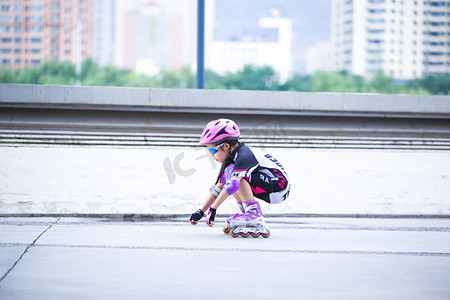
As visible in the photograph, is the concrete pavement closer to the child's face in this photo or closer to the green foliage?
the child's face

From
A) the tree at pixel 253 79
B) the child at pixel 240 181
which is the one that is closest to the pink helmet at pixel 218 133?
the child at pixel 240 181

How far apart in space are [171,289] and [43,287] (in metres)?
0.70

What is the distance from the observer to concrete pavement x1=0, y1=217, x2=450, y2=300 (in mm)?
3693

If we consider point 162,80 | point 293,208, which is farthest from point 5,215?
point 162,80

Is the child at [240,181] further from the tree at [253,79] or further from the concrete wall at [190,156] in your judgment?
the tree at [253,79]

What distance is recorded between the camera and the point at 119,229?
6074mm

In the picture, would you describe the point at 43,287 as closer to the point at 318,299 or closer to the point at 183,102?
the point at 318,299

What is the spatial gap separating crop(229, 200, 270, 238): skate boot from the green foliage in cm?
10304

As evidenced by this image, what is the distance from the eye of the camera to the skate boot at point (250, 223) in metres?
5.66

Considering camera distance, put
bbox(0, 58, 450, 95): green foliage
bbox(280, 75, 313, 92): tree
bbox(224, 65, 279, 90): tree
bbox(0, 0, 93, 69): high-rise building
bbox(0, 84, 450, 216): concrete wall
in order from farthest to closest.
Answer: bbox(0, 0, 93, 69): high-rise building → bbox(280, 75, 313, 92): tree → bbox(224, 65, 279, 90): tree → bbox(0, 58, 450, 95): green foliage → bbox(0, 84, 450, 216): concrete wall

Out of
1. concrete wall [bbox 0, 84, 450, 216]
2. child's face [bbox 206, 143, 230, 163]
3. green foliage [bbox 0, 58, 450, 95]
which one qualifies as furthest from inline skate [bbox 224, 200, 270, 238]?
green foliage [bbox 0, 58, 450, 95]

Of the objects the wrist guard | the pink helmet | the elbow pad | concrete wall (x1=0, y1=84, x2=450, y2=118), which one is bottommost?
the wrist guard

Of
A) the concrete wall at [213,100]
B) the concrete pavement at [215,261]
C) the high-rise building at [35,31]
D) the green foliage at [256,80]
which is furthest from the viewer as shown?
the high-rise building at [35,31]

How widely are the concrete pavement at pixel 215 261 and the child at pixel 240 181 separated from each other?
142 millimetres
